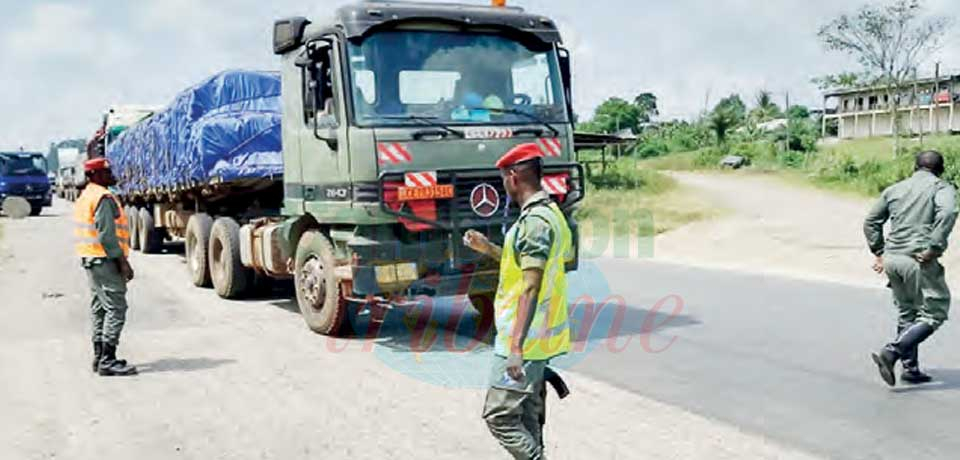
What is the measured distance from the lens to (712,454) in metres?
4.96

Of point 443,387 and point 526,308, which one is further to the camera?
point 443,387

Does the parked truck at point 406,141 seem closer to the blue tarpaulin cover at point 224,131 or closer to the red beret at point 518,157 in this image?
the blue tarpaulin cover at point 224,131

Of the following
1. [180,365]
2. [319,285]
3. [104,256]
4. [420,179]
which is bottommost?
[180,365]

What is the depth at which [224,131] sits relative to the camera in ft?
37.6

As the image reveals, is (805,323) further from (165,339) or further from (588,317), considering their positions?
(165,339)

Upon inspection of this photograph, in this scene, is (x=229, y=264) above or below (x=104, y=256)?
below

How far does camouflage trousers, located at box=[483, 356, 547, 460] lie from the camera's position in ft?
12.8

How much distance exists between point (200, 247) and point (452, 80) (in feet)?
18.6

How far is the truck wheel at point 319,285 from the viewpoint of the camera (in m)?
8.32

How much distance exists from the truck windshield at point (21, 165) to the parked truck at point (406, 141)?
29286 millimetres

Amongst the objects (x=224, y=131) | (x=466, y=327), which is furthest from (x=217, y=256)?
(x=466, y=327)

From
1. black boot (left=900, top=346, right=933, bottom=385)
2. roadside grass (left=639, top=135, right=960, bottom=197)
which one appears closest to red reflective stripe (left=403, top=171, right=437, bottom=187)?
black boot (left=900, top=346, right=933, bottom=385)

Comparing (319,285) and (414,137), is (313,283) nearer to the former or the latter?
(319,285)

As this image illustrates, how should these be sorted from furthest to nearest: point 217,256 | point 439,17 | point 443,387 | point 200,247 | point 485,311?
point 200,247 < point 217,256 < point 485,311 < point 439,17 < point 443,387
